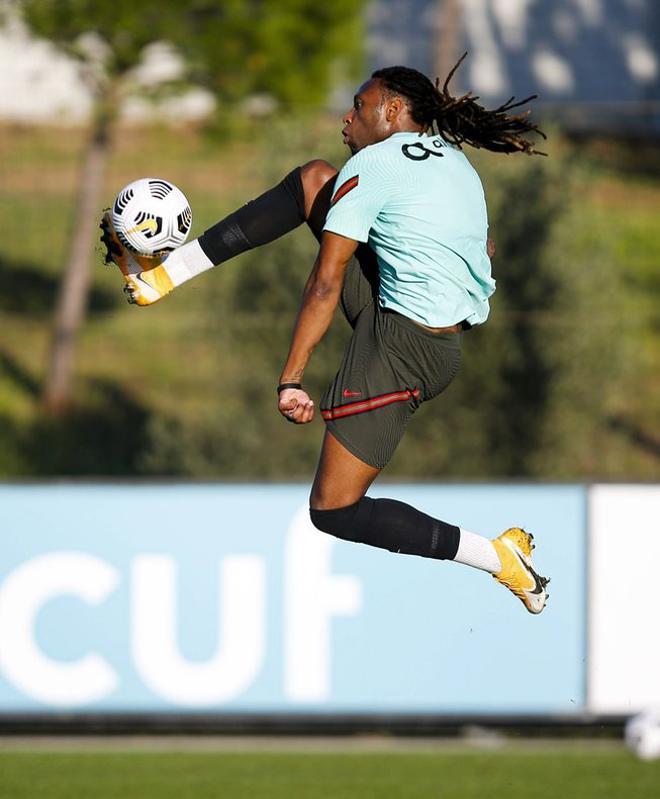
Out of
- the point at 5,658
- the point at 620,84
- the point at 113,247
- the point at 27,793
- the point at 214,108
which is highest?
the point at 620,84

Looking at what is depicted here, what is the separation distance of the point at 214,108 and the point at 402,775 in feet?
26.1

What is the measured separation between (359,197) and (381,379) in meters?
0.74

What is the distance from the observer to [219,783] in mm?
10031

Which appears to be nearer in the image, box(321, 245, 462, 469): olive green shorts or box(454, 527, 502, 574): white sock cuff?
box(321, 245, 462, 469): olive green shorts

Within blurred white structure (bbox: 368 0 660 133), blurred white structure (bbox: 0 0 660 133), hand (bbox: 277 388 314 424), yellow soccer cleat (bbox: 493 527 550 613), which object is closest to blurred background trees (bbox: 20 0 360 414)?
blurred white structure (bbox: 0 0 660 133)

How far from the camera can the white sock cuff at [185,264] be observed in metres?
6.29

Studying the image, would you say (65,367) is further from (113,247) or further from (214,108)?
(113,247)

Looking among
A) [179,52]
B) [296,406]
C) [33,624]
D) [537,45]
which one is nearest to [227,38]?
[179,52]

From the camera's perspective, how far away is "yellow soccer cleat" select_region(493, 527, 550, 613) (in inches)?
257

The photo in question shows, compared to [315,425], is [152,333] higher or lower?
higher

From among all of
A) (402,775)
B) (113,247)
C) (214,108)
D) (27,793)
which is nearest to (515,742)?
(402,775)

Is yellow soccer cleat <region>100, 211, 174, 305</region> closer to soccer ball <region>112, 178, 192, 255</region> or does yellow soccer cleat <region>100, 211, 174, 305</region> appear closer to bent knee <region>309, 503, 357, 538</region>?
soccer ball <region>112, 178, 192, 255</region>

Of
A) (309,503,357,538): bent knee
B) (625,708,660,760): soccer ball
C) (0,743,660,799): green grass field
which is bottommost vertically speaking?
(0,743,660,799): green grass field

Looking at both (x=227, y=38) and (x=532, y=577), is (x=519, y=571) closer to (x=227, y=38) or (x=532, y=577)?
(x=532, y=577)
